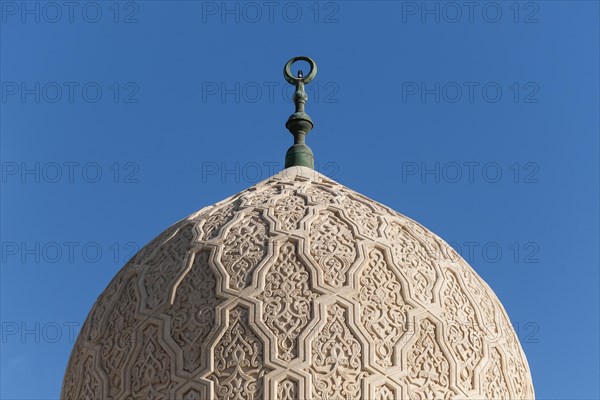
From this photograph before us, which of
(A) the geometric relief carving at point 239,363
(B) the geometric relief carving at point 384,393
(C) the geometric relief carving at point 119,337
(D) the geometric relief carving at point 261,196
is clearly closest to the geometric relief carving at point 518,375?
(B) the geometric relief carving at point 384,393

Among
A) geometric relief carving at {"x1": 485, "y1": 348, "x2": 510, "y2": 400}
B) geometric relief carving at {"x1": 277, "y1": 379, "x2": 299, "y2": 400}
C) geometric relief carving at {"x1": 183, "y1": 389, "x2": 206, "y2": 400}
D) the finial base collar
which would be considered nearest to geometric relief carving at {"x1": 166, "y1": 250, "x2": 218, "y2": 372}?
geometric relief carving at {"x1": 183, "y1": 389, "x2": 206, "y2": 400}

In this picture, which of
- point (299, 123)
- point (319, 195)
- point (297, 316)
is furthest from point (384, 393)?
point (299, 123)

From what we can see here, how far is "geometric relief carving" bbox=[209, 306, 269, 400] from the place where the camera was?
6227mm

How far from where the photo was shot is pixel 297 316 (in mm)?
6402

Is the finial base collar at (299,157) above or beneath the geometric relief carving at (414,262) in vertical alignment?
above

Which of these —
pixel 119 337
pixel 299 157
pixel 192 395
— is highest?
pixel 299 157

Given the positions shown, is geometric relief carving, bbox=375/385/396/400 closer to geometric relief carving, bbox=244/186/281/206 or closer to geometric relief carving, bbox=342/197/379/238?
geometric relief carving, bbox=342/197/379/238

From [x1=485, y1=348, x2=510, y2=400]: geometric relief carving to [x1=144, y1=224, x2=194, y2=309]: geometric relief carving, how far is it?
1652 millimetres

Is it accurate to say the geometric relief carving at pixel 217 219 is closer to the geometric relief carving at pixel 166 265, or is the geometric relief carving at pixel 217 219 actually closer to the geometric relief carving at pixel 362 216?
the geometric relief carving at pixel 166 265

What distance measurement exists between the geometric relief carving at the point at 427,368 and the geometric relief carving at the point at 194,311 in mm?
1007

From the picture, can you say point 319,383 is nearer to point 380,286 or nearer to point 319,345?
point 319,345

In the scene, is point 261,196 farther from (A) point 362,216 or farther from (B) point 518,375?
(B) point 518,375

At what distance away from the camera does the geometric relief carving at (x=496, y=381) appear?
6602 mm

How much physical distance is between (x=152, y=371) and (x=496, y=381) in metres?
1.74
